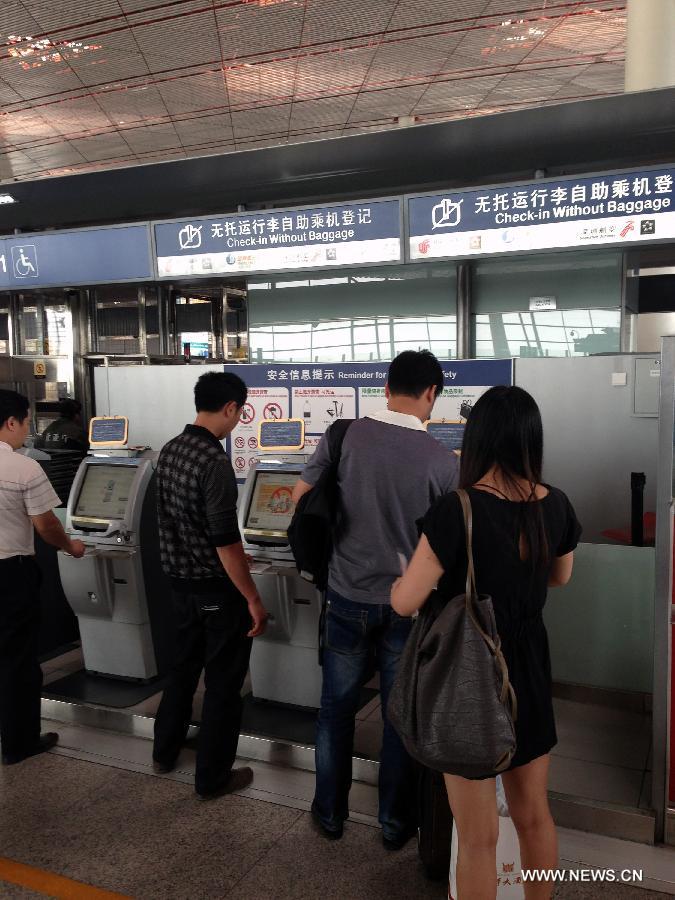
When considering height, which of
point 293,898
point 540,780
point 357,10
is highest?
point 357,10

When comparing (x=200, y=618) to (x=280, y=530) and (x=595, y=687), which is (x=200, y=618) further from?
(x=595, y=687)

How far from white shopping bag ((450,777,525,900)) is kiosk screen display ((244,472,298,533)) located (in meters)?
1.66

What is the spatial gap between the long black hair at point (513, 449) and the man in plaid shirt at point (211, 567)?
4.16 ft

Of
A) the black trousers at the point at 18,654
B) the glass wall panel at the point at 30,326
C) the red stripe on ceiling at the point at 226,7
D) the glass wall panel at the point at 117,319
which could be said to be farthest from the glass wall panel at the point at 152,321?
the black trousers at the point at 18,654

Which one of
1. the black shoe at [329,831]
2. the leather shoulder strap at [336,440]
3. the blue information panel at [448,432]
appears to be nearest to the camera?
the leather shoulder strap at [336,440]

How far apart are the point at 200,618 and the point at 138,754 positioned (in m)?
0.84

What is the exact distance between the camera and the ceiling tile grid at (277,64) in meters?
6.41

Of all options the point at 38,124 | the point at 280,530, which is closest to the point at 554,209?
the point at 280,530

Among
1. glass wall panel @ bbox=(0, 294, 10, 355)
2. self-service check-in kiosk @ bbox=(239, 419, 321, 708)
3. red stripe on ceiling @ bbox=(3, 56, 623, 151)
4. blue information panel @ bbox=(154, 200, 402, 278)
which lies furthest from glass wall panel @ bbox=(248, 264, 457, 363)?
glass wall panel @ bbox=(0, 294, 10, 355)

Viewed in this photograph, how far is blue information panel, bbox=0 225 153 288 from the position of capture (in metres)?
4.37

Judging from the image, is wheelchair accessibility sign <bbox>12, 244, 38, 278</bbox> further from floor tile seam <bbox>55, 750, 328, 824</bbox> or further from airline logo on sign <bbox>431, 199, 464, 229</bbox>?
floor tile seam <bbox>55, 750, 328, 824</bbox>

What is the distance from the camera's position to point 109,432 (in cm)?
416

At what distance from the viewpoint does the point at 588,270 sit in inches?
185

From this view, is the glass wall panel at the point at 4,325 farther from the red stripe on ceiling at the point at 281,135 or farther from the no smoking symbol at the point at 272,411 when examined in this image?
the no smoking symbol at the point at 272,411
